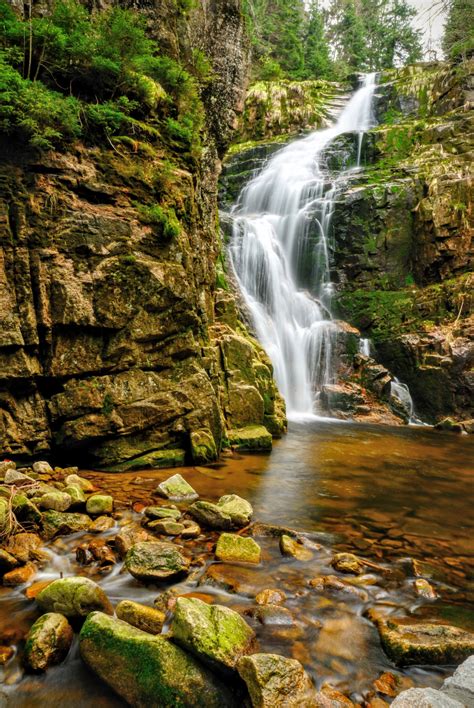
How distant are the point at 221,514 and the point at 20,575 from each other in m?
2.01

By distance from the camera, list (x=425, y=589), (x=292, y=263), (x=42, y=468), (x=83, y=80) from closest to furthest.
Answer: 1. (x=425, y=589)
2. (x=42, y=468)
3. (x=83, y=80)
4. (x=292, y=263)

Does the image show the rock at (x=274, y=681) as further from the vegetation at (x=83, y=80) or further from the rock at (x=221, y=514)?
the vegetation at (x=83, y=80)

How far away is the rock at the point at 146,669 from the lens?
2.33 meters

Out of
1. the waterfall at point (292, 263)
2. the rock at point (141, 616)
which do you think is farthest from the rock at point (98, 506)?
the waterfall at point (292, 263)

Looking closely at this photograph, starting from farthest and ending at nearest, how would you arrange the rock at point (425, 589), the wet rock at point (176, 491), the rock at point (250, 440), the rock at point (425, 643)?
the rock at point (250, 440) → the wet rock at point (176, 491) → the rock at point (425, 589) → the rock at point (425, 643)

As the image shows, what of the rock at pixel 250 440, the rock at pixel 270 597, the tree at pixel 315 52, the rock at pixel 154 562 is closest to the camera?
the rock at pixel 270 597

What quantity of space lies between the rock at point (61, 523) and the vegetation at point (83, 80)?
209 inches

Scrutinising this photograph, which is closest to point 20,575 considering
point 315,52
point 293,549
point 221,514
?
point 221,514

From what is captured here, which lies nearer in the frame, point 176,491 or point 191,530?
point 191,530

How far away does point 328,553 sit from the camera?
4.34 m

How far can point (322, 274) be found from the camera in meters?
19.2

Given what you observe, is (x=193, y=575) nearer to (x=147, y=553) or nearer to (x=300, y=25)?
(x=147, y=553)

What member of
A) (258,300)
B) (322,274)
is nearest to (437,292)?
(322,274)

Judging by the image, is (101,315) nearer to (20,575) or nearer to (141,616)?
(20,575)
